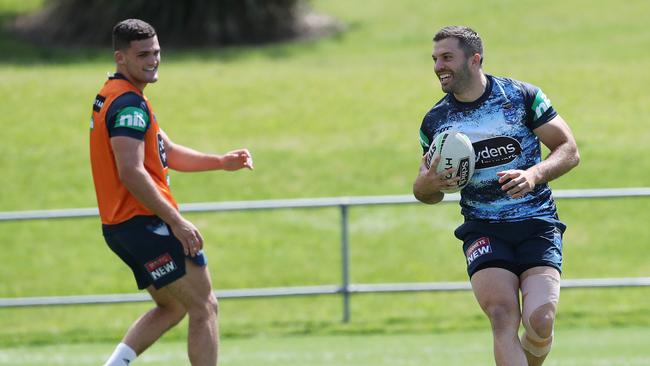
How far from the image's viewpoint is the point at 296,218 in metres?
14.3

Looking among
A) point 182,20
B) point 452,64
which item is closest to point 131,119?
point 452,64

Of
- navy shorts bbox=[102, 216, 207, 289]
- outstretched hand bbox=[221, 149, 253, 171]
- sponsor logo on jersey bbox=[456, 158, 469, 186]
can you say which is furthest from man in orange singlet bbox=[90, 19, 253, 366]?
sponsor logo on jersey bbox=[456, 158, 469, 186]

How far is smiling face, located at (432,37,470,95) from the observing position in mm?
6266

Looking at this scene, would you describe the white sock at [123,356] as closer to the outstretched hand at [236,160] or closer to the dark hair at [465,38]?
the outstretched hand at [236,160]

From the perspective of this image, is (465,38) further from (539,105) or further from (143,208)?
(143,208)

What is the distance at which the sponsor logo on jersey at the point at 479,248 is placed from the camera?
632 centimetres

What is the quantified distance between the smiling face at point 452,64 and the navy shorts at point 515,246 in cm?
81

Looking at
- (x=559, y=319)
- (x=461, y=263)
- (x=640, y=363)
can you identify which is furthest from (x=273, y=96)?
(x=640, y=363)

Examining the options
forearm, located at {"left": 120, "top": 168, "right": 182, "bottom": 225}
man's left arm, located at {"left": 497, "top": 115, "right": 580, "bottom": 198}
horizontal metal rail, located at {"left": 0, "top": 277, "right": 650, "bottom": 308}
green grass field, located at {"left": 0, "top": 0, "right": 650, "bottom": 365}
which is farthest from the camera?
green grass field, located at {"left": 0, "top": 0, "right": 650, "bottom": 365}

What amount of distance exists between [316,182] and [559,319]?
482 cm

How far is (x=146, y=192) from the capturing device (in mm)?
6258

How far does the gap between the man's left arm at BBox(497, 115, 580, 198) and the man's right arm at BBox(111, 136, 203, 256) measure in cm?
181

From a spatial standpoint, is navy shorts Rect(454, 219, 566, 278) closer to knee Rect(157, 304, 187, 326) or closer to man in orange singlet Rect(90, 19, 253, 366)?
man in orange singlet Rect(90, 19, 253, 366)

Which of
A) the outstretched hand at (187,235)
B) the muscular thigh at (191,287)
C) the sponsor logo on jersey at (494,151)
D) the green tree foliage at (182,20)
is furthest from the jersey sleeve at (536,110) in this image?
the green tree foliage at (182,20)
